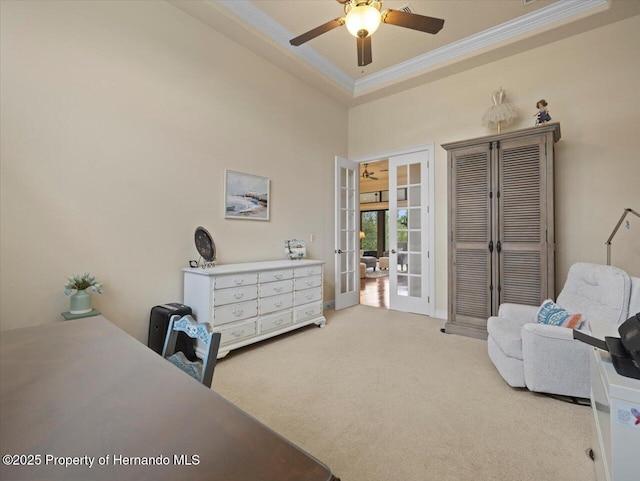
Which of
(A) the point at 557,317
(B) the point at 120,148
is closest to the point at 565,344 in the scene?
(A) the point at 557,317

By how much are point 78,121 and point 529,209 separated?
4.35 meters

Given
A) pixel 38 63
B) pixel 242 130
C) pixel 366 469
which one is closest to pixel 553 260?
pixel 366 469

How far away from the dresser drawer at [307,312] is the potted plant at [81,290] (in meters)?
1.99

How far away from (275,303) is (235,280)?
0.62 metres

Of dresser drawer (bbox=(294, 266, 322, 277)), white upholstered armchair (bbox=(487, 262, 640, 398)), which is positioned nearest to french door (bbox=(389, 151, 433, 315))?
dresser drawer (bbox=(294, 266, 322, 277))

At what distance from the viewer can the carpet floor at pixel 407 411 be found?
1.54m

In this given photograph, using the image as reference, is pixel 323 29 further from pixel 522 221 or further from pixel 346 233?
pixel 346 233

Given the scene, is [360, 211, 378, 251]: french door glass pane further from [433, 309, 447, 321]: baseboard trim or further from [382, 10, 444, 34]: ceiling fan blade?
[382, 10, 444, 34]: ceiling fan blade

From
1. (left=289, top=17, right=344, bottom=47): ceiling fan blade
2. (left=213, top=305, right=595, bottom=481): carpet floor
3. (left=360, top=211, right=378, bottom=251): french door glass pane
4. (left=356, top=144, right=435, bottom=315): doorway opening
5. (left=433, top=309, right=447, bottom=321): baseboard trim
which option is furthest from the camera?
(left=360, top=211, right=378, bottom=251): french door glass pane

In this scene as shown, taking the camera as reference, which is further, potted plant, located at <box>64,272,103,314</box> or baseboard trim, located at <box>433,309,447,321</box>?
baseboard trim, located at <box>433,309,447,321</box>

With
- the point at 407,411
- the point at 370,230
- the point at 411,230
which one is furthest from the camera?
the point at 370,230

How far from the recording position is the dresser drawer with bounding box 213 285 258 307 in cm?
273

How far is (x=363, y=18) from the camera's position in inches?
83.7

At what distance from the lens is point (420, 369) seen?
2633mm
